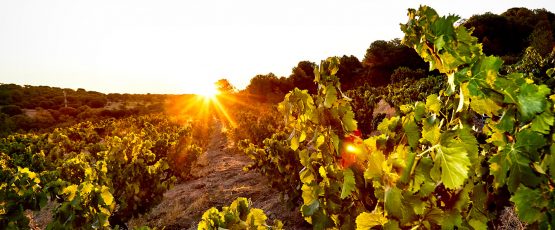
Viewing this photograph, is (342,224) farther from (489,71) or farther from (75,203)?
(75,203)

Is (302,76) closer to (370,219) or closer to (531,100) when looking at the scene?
(370,219)

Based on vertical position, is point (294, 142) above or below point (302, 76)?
below

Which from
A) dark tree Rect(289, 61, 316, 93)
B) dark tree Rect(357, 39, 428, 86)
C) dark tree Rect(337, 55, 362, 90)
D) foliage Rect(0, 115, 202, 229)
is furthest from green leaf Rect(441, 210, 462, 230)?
dark tree Rect(289, 61, 316, 93)

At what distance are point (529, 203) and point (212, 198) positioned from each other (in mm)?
8510

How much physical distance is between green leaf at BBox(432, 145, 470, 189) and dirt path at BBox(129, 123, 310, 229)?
5.76m

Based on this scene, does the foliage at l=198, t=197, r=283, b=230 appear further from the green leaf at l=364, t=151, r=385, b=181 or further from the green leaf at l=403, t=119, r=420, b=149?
the green leaf at l=403, t=119, r=420, b=149

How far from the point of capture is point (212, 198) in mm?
9273

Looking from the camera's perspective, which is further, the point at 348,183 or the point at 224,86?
the point at 224,86

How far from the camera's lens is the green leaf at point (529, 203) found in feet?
4.37

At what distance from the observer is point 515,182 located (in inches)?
53.4

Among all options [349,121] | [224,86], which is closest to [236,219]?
[349,121]

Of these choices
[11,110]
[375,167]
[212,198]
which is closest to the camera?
[375,167]

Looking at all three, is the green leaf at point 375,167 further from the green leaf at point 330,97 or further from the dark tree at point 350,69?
the dark tree at point 350,69

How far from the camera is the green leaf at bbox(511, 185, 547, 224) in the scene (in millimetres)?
1332
